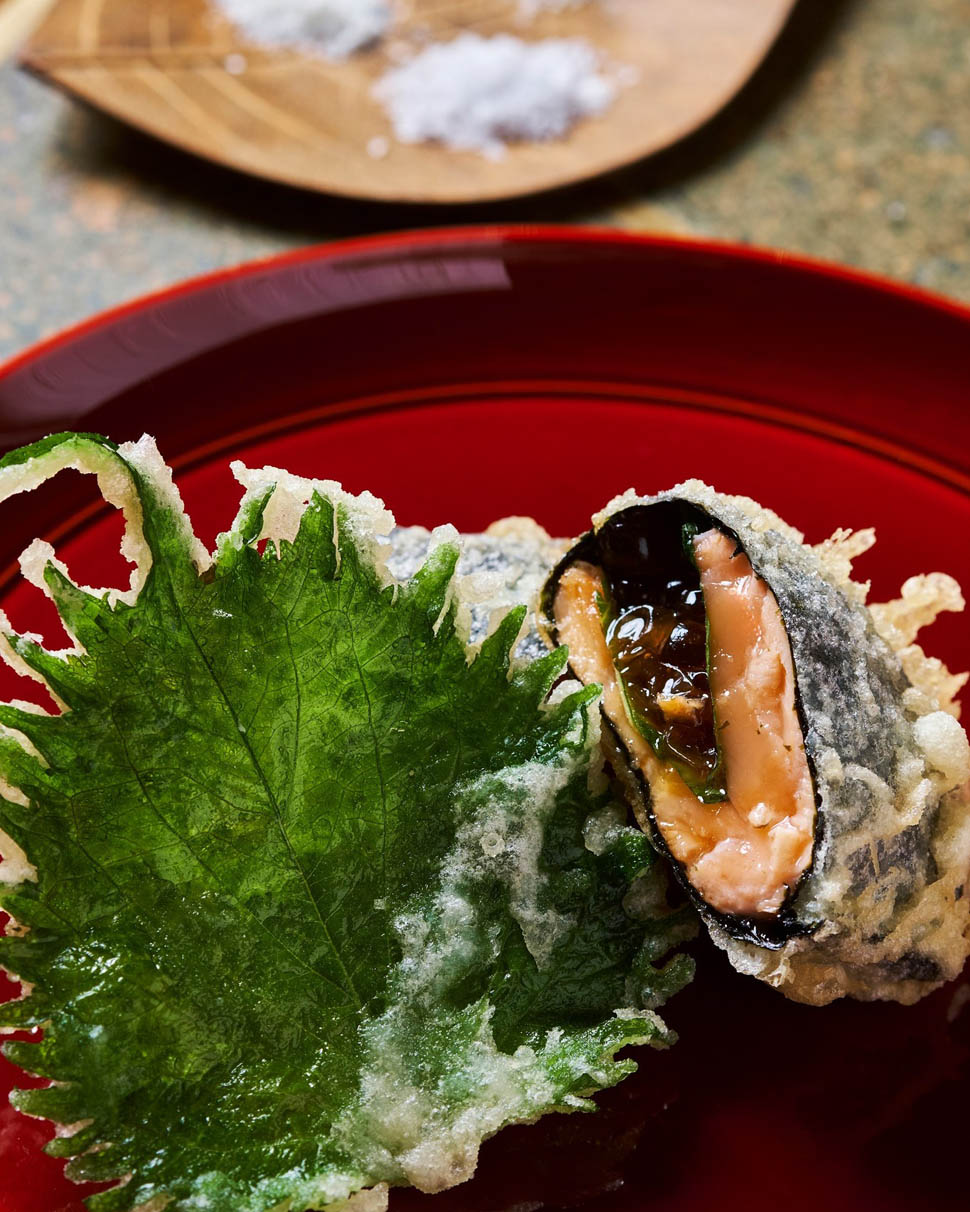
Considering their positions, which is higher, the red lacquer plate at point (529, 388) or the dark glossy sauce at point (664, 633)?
the red lacquer plate at point (529, 388)

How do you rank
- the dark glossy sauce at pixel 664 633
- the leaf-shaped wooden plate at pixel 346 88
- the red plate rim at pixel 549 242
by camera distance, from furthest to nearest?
the leaf-shaped wooden plate at pixel 346 88, the red plate rim at pixel 549 242, the dark glossy sauce at pixel 664 633

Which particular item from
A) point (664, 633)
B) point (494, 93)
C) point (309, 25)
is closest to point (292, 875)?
point (664, 633)

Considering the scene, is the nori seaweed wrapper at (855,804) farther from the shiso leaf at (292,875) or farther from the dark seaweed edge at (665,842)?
the shiso leaf at (292,875)

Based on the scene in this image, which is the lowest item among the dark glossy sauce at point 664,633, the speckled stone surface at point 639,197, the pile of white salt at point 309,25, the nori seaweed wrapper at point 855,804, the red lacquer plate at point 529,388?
the nori seaweed wrapper at point 855,804

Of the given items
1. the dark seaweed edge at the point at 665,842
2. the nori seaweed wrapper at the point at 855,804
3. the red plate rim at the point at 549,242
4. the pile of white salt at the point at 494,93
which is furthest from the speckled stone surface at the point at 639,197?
the nori seaweed wrapper at the point at 855,804

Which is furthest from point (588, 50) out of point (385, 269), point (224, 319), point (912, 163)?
point (224, 319)

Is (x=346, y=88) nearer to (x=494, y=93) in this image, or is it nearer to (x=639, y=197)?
(x=494, y=93)

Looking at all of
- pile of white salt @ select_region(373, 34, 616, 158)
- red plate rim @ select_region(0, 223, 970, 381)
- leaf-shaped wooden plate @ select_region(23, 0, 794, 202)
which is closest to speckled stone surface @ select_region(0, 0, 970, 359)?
leaf-shaped wooden plate @ select_region(23, 0, 794, 202)
